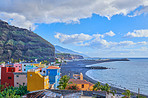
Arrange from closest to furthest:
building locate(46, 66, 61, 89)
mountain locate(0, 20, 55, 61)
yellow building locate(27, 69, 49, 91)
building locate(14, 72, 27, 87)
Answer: yellow building locate(27, 69, 49, 91), building locate(46, 66, 61, 89), building locate(14, 72, 27, 87), mountain locate(0, 20, 55, 61)

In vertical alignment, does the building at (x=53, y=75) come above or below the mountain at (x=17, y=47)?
below

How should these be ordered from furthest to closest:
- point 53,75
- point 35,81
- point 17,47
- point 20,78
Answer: point 17,47 < point 20,78 < point 53,75 < point 35,81

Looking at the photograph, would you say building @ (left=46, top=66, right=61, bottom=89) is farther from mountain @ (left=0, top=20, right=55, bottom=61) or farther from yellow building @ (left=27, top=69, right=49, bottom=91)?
mountain @ (left=0, top=20, right=55, bottom=61)

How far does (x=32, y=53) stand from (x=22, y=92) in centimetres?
15838

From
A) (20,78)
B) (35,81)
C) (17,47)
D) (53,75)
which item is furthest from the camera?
(17,47)

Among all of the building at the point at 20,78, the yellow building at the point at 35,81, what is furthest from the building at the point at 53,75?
the yellow building at the point at 35,81

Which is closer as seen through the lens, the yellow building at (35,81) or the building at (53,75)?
the yellow building at (35,81)

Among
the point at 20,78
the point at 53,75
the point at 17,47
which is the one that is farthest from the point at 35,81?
the point at 17,47

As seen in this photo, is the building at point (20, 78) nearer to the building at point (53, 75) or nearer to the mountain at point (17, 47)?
the building at point (53, 75)

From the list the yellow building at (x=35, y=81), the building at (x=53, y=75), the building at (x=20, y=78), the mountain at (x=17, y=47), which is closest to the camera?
the yellow building at (x=35, y=81)

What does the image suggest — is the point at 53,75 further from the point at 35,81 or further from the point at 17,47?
the point at 17,47

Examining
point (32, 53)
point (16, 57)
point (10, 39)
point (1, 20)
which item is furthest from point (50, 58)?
point (1, 20)

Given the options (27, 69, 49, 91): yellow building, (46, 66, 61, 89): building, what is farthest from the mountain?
(27, 69, 49, 91): yellow building

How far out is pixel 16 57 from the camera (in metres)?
165
